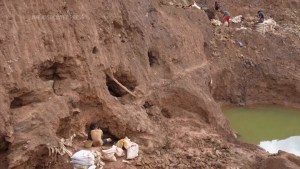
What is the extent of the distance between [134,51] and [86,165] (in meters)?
3.91

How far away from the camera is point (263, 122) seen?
15.7m

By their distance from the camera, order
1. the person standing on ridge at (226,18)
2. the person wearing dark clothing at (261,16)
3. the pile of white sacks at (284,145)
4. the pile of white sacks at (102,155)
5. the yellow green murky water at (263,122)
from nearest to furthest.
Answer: the pile of white sacks at (102,155) < the pile of white sacks at (284,145) < the yellow green murky water at (263,122) < the person standing on ridge at (226,18) < the person wearing dark clothing at (261,16)

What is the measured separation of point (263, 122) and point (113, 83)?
6787 mm

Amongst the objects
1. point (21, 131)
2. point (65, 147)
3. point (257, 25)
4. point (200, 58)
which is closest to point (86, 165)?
point (65, 147)

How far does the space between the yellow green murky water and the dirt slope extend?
1400 millimetres

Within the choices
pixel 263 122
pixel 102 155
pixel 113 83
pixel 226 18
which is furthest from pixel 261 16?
pixel 102 155

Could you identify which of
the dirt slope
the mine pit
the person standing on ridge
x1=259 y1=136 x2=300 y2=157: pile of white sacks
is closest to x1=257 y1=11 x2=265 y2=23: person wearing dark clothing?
the person standing on ridge

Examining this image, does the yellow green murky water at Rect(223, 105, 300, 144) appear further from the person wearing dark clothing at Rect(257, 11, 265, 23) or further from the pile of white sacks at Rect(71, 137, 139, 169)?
A: the pile of white sacks at Rect(71, 137, 139, 169)

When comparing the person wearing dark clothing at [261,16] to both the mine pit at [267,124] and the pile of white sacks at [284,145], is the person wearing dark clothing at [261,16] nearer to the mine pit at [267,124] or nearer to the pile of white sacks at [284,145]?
the mine pit at [267,124]

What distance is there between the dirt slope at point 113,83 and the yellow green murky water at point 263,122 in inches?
55.1

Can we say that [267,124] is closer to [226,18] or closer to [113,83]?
[226,18]

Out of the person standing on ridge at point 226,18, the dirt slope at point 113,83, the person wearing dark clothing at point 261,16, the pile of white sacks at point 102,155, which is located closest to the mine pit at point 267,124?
the dirt slope at point 113,83

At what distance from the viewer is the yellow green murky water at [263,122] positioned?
1462 centimetres

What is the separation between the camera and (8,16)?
8.48 metres
